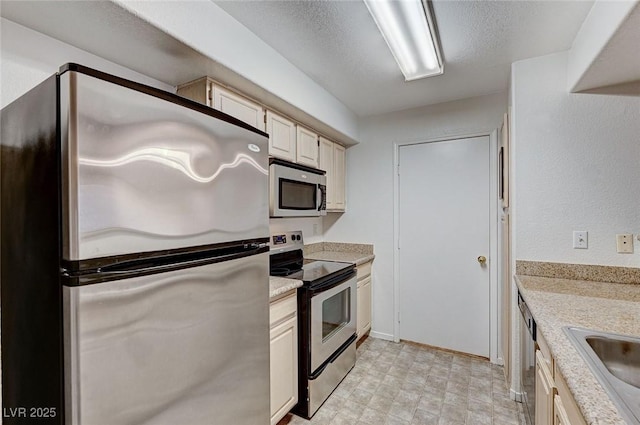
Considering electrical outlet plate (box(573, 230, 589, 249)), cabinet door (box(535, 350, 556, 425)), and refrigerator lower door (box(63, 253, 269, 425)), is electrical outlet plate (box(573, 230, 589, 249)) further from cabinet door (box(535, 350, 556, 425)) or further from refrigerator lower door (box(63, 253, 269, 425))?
refrigerator lower door (box(63, 253, 269, 425))

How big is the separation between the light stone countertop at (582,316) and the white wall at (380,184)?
1410mm

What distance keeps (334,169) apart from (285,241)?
3.22 ft

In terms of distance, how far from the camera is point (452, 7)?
155cm

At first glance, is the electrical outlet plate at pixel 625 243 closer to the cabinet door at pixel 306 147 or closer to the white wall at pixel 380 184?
the white wall at pixel 380 184

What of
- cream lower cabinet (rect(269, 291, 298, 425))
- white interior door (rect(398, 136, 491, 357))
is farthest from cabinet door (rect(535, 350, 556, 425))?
white interior door (rect(398, 136, 491, 357))

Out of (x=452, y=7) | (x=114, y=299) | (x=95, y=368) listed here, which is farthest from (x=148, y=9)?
(x=452, y=7)

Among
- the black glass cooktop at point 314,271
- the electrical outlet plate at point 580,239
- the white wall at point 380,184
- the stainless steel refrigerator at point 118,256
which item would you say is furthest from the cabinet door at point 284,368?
the electrical outlet plate at point 580,239

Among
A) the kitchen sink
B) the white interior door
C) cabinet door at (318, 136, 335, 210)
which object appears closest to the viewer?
the kitchen sink

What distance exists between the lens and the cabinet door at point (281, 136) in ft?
7.14

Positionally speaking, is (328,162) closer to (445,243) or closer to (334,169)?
(334,169)

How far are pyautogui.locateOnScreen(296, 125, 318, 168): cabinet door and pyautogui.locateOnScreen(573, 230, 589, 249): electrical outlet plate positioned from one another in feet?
6.46

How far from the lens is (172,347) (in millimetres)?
978

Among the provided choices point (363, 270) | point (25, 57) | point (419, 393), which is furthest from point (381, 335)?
point (25, 57)

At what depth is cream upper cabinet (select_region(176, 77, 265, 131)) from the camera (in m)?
1.70
